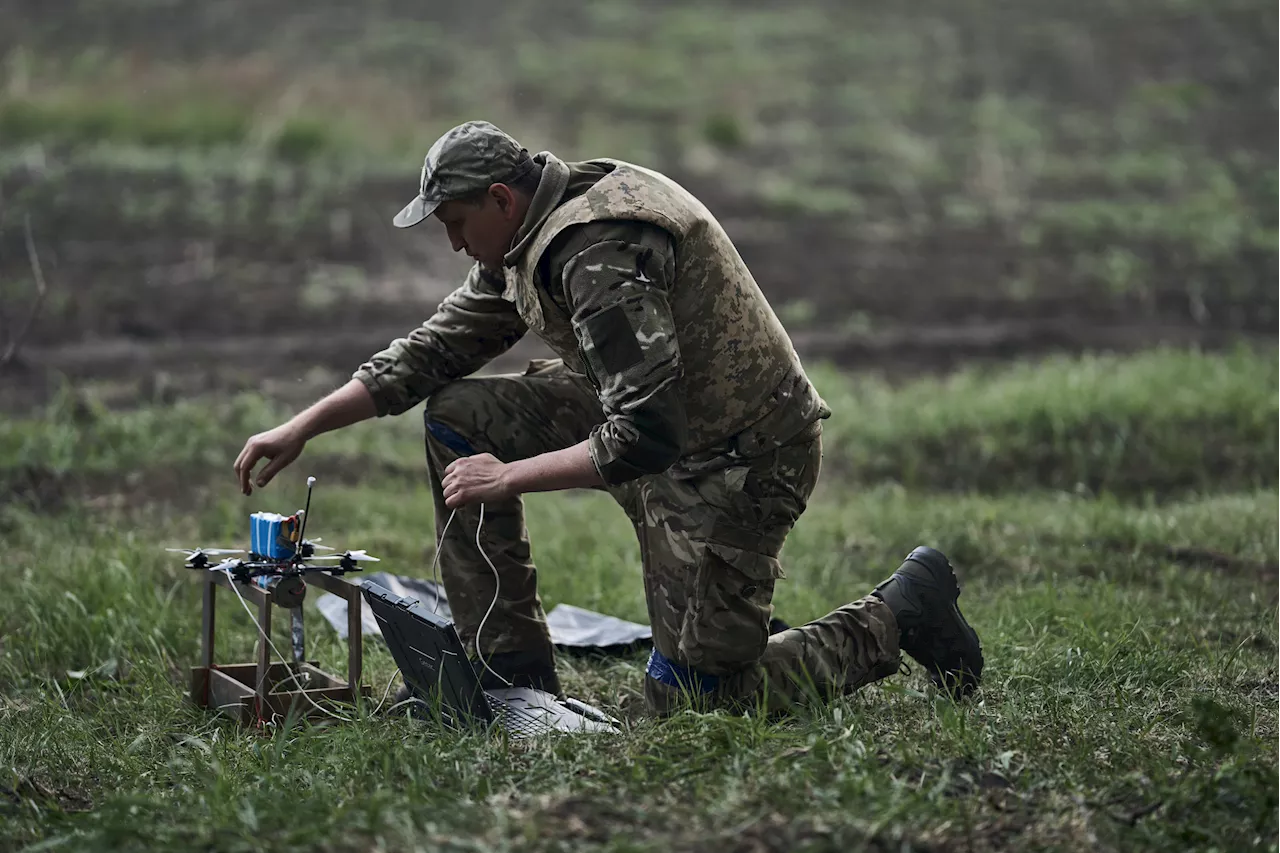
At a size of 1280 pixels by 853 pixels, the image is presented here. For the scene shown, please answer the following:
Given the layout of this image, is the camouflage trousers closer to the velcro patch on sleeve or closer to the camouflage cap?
the velcro patch on sleeve

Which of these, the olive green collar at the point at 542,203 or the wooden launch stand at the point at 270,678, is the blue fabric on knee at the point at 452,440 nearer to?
the wooden launch stand at the point at 270,678

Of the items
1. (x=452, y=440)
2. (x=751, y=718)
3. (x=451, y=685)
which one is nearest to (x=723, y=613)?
(x=751, y=718)

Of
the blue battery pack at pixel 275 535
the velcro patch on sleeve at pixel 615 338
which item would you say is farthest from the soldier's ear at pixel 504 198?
the blue battery pack at pixel 275 535

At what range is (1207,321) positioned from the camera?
37.0ft

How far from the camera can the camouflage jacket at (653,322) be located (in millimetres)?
3822

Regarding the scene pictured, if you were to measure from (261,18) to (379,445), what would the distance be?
1354cm

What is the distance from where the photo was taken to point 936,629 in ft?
14.4

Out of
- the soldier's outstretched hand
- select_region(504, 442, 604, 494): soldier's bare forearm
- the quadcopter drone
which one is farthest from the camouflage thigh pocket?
the soldier's outstretched hand

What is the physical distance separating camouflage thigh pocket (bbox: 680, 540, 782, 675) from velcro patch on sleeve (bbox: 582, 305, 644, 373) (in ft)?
2.06

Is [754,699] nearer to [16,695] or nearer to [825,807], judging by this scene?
[825,807]

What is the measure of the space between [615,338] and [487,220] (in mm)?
583

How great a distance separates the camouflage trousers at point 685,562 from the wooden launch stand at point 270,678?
37 centimetres

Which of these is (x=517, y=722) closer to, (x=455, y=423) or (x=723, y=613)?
(x=723, y=613)

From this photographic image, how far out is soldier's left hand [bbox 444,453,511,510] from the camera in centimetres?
395
